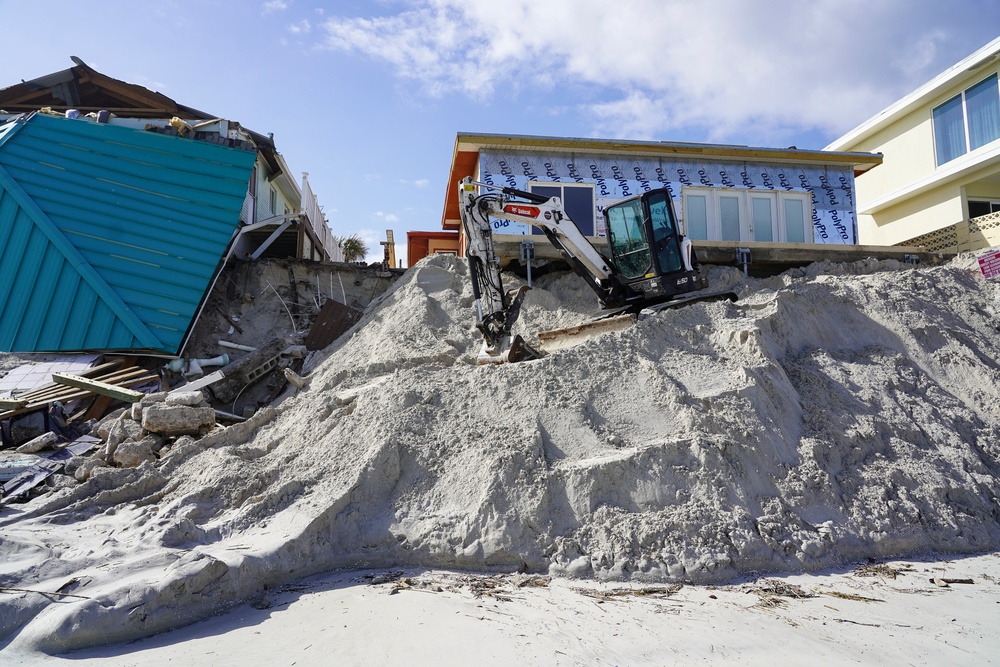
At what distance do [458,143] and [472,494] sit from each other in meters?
9.60

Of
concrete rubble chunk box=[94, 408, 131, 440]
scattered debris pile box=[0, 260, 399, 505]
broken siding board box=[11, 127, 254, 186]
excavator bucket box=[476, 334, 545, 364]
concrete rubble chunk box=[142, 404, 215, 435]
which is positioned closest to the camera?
scattered debris pile box=[0, 260, 399, 505]

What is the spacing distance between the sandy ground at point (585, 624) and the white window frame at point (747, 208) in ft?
33.1

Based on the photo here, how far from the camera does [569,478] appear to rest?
21.2 feet

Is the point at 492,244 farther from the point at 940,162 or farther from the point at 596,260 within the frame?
the point at 940,162

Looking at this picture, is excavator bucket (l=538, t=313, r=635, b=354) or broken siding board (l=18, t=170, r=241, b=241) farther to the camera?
broken siding board (l=18, t=170, r=241, b=241)

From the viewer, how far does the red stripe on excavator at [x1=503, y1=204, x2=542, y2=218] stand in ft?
33.9

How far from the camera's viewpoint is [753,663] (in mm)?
4148

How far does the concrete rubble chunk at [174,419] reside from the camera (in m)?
8.19

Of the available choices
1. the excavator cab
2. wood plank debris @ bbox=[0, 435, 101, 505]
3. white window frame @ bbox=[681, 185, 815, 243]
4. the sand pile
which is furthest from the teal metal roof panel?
white window frame @ bbox=[681, 185, 815, 243]

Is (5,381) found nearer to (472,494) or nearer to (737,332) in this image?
(472,494)

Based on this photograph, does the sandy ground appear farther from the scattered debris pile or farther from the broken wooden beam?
the broken wooden beam

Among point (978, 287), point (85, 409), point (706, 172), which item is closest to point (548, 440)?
point (85, 409)

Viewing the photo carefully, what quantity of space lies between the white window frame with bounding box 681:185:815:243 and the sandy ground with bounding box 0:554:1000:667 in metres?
10.1

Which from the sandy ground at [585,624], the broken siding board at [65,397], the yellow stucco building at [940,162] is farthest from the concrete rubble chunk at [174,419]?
the yellow stucco building at [940,162]
